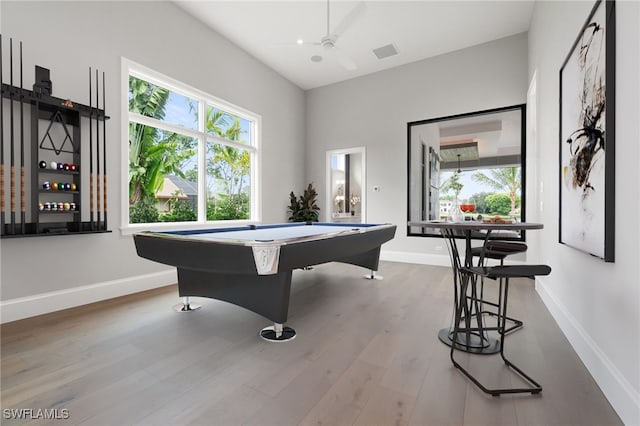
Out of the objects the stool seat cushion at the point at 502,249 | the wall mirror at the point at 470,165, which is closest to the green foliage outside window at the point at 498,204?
the wall mirror at the point at 470,165

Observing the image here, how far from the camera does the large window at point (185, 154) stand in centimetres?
350

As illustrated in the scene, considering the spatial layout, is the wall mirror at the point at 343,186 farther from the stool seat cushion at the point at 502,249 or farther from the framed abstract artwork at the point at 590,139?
the framed abstract artwork at the point at 590,139

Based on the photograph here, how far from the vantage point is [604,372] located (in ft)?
4.78

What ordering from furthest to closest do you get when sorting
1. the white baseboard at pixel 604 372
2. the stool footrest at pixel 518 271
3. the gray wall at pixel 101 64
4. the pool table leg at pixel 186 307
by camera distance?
1. the pool table leg at pixel 186 307
2. the gray wall at pixel 101 64
3. the stool footrest at pixel 518 271
4. the white baseboard at pixel 604 372

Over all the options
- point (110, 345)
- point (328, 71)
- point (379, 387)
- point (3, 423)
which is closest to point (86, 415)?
point (3, 423)

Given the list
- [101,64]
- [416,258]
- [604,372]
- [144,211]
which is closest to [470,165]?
[416,258]

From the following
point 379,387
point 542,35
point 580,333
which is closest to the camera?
point 379,387

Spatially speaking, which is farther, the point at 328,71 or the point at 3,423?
the point at 328,71

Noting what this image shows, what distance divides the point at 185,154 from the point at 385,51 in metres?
3.52

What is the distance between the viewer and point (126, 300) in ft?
9.74

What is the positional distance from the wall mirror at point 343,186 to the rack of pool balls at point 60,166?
4.16 m

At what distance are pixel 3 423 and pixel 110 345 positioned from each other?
726 mm

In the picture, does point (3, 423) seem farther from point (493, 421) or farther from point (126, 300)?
point (493, 421)

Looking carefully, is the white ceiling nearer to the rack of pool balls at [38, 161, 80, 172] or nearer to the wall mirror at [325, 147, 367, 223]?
the wall mirror at [325, 147, 367, 223]
